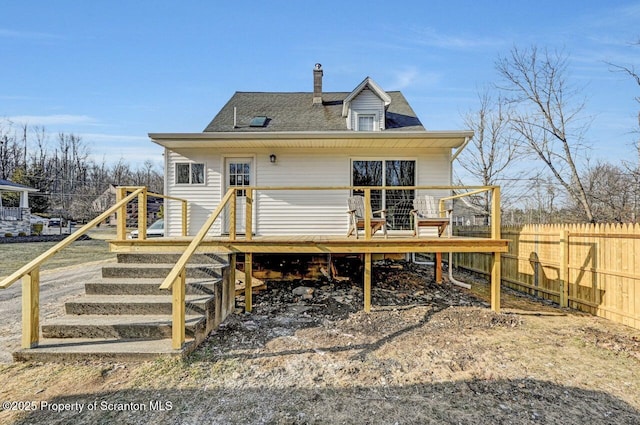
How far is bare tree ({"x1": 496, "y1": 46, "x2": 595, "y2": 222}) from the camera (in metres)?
12.4

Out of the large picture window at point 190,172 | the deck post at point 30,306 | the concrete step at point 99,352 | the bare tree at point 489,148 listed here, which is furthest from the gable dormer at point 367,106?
the bare tree at point 489,148

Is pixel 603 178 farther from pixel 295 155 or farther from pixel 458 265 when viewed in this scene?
pixel 295 155

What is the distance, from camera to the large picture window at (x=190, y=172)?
819 cm

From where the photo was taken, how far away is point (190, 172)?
8.20 m

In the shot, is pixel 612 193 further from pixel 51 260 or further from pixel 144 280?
pixel 51 260

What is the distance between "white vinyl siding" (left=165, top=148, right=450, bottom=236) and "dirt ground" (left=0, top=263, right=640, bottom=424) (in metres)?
3.14

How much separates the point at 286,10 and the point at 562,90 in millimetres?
10703

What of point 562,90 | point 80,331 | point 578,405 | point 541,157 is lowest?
point 578,405

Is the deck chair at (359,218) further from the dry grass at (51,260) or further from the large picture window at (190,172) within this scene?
the dry grass at (51,260)

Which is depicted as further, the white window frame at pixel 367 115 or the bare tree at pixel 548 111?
the bare tree at pixel 548 111

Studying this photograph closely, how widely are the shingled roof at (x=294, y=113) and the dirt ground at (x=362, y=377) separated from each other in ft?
19.3

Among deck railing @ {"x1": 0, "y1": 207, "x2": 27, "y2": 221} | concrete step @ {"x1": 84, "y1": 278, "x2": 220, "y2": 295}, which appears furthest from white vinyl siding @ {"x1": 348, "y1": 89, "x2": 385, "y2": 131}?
deck railing @ {"x1": 0, "y1": 207, "x2": 27, "y2": 221}

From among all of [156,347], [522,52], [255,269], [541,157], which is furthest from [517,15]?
[156,347]

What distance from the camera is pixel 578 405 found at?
113 inches
